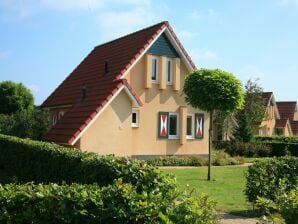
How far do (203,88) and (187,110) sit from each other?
341 inches

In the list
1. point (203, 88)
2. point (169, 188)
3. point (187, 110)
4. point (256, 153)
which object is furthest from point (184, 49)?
point (169, 188)

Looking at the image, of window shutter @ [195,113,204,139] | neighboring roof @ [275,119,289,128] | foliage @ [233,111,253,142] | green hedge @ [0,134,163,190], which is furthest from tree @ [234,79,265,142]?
green hedge @ [0,134,163,190]

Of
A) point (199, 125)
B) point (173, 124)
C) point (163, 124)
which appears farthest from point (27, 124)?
point (199, 125)

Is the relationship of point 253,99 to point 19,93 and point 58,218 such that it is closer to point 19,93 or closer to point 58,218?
point 19,93

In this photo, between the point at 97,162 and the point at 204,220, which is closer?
the point at 204,220

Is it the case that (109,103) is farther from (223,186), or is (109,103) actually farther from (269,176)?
(269,176)

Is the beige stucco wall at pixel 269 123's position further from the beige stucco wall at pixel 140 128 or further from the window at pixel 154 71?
the window at pixel 154 71

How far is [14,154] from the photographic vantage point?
16906 millimetres

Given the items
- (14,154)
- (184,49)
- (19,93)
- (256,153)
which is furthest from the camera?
(19,93)

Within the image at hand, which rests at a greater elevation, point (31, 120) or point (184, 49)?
point (184, 49)

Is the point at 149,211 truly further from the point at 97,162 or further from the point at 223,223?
the point at 223,223

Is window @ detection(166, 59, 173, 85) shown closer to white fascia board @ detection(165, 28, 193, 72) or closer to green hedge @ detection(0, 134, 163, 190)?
white fascia board @ detection(165, 28, 193, 72)

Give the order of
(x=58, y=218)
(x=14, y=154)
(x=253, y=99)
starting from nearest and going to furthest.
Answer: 1. (x=58, y=218)
2. (x=14, y=154)
3. (x=253, y=99)

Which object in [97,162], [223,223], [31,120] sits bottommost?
[223,223]
